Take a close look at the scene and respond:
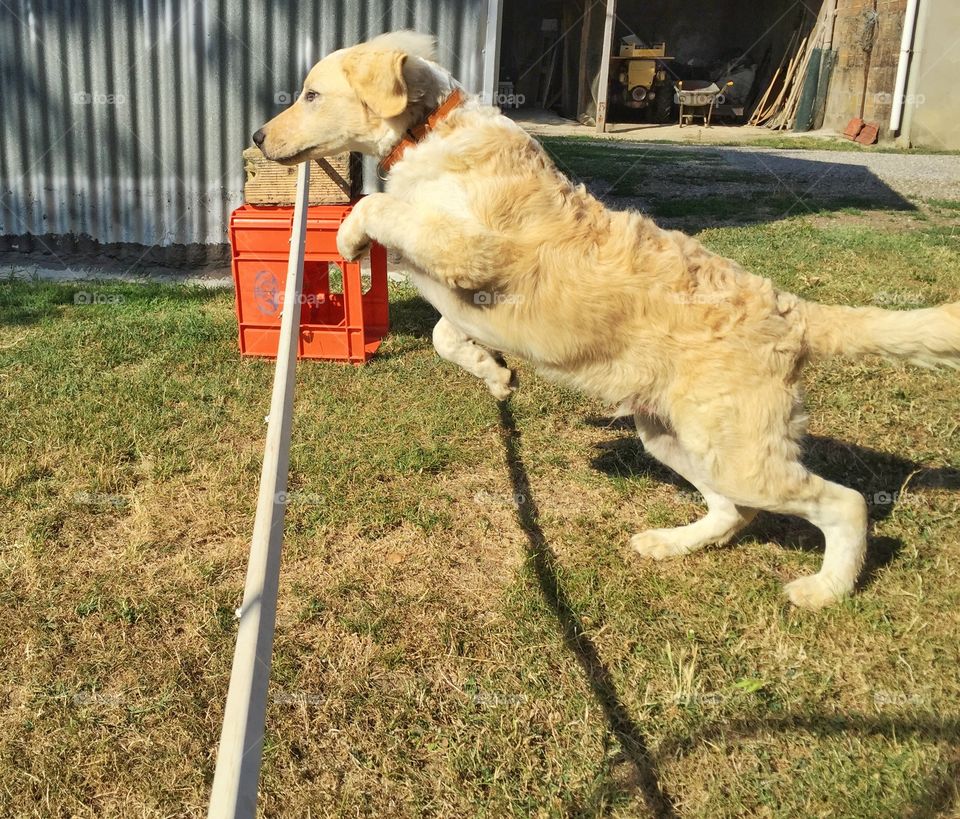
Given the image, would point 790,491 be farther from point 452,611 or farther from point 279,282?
point 279,282

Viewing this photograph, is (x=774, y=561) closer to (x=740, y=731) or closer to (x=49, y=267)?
(x=740, y=731)

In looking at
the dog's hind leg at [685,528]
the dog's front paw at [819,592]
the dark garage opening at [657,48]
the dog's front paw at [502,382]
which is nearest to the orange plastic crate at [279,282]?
the dog's front paw at [502,382]

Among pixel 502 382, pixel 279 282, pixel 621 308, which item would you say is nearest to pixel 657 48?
pixel 279 282

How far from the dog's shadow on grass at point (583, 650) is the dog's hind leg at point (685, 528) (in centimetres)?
49

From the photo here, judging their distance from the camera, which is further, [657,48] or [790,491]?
[657,48]

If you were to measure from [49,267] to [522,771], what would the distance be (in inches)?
302

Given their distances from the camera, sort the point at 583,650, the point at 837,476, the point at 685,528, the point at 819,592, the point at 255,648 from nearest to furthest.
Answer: the point at 255,648 < the point at 583,650 < the point at 819,592 < the point at 685,528 < the point at 837,476

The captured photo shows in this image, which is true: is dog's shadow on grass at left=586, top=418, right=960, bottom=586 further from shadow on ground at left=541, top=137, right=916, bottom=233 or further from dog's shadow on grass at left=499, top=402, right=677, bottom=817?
shadow on ground at left=541, top=137, right=916, bottom=233

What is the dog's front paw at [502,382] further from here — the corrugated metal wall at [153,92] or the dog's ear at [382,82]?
the corrugated metal wall at [153,92]

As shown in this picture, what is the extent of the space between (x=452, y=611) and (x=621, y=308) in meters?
1.41

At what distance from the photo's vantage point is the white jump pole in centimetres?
153

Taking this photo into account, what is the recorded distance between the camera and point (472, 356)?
4.25 meters

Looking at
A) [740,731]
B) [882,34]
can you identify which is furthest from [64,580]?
[882,34]

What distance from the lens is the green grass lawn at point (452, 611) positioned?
275 centimetres
